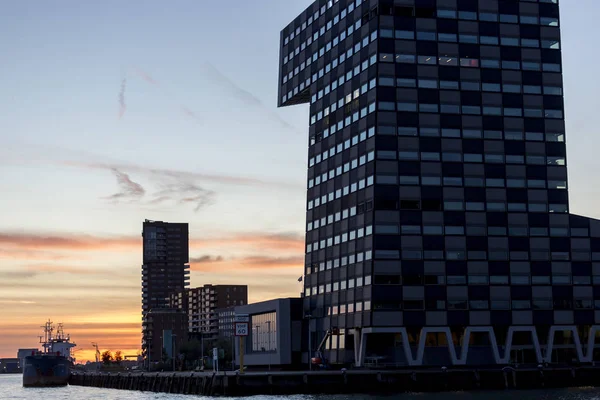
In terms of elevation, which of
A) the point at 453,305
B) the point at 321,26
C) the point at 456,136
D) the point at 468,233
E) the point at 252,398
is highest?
the point at 321,26

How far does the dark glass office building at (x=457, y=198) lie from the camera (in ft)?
509

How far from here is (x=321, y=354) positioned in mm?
168250

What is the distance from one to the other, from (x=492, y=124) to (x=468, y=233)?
19.2 m

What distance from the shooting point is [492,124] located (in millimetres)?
162375

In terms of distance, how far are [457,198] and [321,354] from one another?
118 feet

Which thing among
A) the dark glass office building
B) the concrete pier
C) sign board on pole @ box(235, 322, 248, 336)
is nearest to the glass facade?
the dark glass office building

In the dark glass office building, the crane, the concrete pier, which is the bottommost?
the concrete pier

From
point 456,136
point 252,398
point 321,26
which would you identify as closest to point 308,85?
point 321,26

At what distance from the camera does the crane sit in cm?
16173

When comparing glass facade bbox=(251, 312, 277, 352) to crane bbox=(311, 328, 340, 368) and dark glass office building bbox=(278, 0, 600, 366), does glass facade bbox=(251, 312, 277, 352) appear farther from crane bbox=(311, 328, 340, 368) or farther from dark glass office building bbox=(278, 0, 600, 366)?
dark glass office building bbox=(278, 0, 600, 366)

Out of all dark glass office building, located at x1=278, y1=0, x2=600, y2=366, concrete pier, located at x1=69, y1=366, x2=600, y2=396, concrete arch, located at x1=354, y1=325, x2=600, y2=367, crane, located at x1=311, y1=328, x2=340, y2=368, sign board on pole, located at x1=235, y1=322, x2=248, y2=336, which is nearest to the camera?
concrete pier, located at x1=69, y1=366, x2=600, y2=396

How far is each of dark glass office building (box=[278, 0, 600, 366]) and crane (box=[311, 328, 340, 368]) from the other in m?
1.55

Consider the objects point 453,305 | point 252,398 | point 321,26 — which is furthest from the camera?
point 321,26

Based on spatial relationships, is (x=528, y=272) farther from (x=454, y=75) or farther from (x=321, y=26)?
(x=321, y=26)
